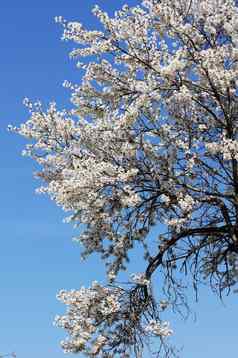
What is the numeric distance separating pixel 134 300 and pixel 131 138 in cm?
435

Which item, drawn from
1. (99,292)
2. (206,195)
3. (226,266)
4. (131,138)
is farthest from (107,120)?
(226,266)

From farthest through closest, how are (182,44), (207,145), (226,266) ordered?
1. (226,266)
2. (182,44)
3. (207,145)

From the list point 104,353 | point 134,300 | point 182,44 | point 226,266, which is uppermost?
point 182,44

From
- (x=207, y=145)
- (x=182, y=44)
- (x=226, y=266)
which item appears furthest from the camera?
(x=226, y=266)

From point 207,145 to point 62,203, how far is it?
399 centimetres

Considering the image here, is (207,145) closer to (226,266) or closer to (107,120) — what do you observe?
(107,120)

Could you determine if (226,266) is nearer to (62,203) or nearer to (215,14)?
(62,203)

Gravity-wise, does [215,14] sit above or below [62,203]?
above

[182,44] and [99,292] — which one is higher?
[182,44]

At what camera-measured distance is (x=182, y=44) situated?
18469 millimetres

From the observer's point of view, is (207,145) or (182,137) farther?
(182,137)

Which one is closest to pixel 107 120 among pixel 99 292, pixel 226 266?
pixel 99 292

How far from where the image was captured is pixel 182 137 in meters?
18.5

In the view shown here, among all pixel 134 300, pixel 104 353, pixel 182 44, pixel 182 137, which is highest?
pixel 182 44
